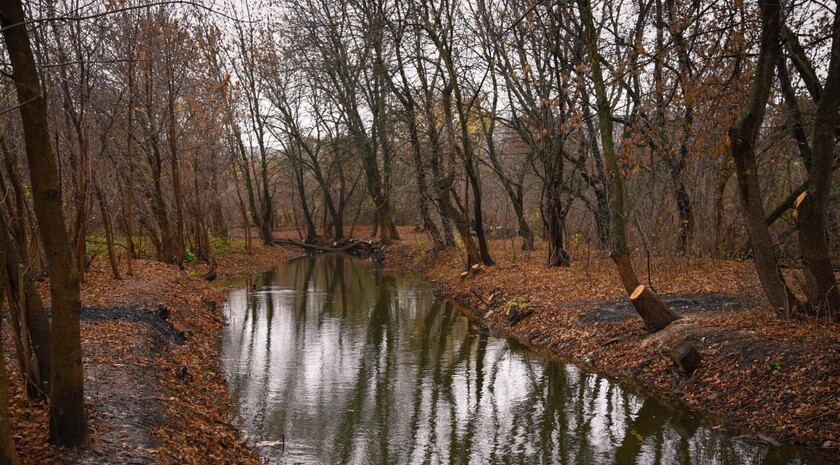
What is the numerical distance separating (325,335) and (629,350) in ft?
22.0

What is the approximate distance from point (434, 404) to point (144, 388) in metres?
3.94

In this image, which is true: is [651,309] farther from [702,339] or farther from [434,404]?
[434,404]

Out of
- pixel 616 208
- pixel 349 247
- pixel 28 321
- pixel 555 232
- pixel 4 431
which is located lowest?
pixel 4 431

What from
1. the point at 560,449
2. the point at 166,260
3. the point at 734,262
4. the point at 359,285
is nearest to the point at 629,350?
the point at 560,449

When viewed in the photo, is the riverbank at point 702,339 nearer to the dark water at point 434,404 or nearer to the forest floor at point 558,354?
the forest floor at point 558,354

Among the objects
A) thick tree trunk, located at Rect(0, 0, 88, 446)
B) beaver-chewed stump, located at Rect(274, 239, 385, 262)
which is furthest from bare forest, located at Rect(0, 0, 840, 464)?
beaver-chewed stump, located at Rect(274, 239, 385, 262)

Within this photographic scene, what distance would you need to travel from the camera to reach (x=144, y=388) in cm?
780

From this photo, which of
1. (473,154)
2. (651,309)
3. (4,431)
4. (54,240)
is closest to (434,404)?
(651,309)

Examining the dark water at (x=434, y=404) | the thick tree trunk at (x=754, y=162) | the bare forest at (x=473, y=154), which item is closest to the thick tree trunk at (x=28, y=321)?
the bare forest at (x=473, y=154)

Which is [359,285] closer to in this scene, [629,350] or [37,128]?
[629,350]

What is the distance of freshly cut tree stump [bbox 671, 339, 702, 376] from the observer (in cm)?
945

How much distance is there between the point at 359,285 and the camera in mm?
23969

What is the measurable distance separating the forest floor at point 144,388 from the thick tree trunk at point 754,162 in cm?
745

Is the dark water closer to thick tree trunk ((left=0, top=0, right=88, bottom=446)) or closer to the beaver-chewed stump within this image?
thick tree trunk ((left=0, top=0, right=88, bottom=446))
